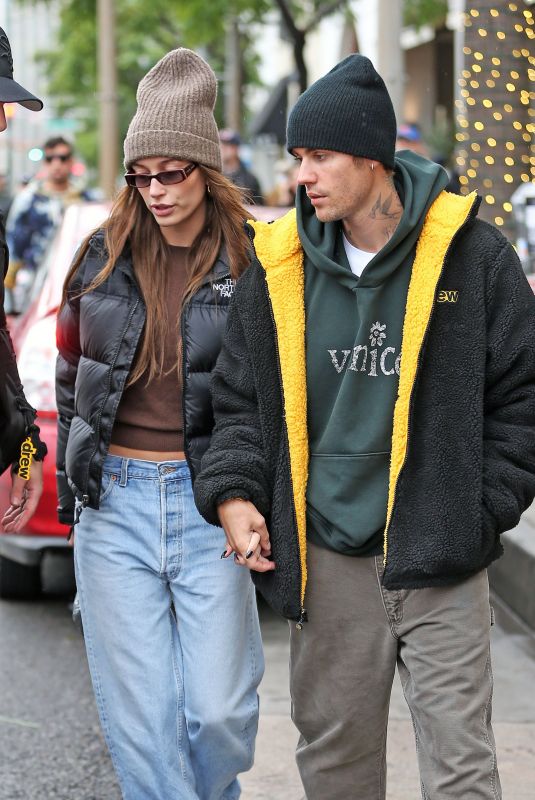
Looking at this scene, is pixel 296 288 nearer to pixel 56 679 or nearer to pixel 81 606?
pixel 81 606

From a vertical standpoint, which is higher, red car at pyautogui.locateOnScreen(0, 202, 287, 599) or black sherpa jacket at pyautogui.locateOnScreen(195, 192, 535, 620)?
black sherpa jacket at pyautogui.locateOnScreen(195, 192, 535, 620)

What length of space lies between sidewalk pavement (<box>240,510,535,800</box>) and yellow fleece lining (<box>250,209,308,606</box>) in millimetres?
1065

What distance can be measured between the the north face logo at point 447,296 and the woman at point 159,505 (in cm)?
66

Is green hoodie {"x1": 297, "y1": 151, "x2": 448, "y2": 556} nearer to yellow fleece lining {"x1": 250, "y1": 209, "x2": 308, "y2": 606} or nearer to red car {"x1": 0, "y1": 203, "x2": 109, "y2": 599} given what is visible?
yellow fleece lining {"x1": 250, "y1": 209, "x2": 308, "y2": 606}

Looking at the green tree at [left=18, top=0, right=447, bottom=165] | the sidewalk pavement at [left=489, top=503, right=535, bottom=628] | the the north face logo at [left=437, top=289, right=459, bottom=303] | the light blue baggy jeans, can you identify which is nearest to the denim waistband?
the light blue baggy jeans

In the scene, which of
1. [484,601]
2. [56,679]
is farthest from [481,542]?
[56,679]

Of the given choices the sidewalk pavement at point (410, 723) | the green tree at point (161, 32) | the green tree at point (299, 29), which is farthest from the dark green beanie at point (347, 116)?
the green tree at point (161, 32)

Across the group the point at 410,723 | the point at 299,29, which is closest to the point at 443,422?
the point at 410,723

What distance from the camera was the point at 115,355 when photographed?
3.48m

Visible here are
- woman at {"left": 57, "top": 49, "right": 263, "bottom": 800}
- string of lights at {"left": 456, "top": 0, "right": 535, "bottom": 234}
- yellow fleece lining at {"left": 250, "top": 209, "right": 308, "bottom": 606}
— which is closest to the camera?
yellow fleece lining at {"left": 250, "top": 209, "right": 308, "bottom": 606}

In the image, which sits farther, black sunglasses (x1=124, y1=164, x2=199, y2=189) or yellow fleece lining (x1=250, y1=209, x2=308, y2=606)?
black sunglasses (x1=124, y1=164, x2=199, y2=189)

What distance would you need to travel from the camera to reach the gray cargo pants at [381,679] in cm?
300

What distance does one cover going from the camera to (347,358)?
10.1ft

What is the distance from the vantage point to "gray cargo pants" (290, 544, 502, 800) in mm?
3000
